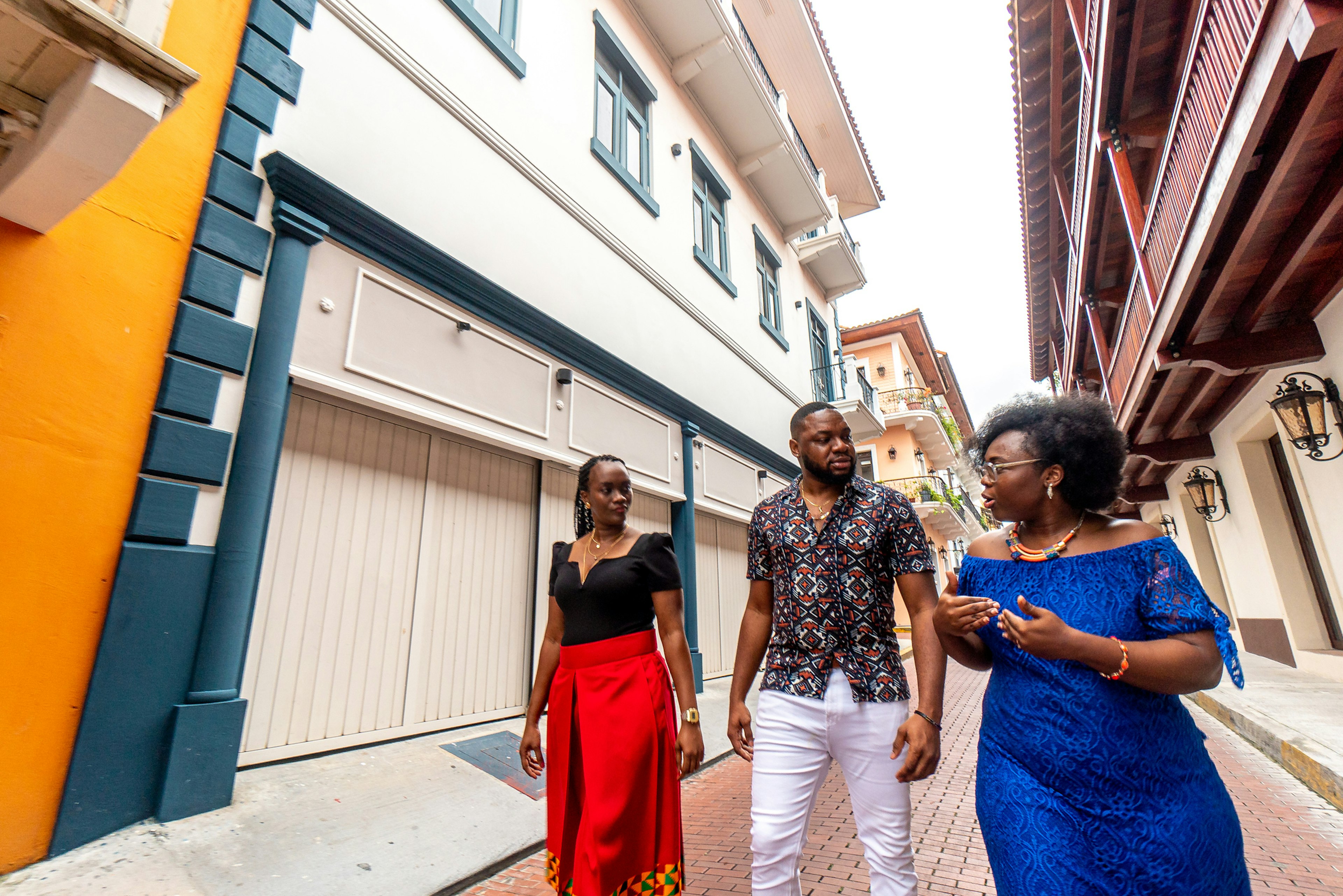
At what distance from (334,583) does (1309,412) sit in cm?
883

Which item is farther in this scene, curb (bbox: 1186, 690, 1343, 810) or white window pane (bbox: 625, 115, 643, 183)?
white window pane (bbox: 625, 115, 643, 183)

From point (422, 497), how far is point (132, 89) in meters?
2.98

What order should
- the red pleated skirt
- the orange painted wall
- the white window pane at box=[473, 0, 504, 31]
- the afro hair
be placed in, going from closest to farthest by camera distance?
the afro hair < the red pleated skirt < the orange painted wall < the white window pane at box=[473, 0, 504, 31]

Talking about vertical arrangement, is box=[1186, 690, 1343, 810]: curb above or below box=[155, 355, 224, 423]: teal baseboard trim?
below

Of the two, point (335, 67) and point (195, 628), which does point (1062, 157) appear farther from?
point (195, 628)

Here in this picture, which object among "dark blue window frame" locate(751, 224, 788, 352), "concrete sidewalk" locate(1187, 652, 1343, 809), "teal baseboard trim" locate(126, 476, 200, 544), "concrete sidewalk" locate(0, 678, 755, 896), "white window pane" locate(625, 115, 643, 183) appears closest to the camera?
"concrete sidewalk" locate(0, 678, 755, 896)

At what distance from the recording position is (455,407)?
509 cm

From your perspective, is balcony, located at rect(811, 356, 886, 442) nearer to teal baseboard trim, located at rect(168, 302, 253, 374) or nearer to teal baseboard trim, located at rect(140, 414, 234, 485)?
teal baseboard trim, located at rect(168, 302, 253, 374)

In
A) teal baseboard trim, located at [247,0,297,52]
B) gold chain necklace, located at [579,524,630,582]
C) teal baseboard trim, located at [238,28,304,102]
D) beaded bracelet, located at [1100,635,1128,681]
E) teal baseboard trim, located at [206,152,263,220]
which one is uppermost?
teal baseboard trim, located at [247,0,297,52]

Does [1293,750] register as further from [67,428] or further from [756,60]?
[756,60]

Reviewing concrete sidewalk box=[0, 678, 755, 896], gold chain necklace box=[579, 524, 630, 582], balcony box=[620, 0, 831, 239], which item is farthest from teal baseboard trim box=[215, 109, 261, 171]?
balcony box=[620, 0, 831, 239]

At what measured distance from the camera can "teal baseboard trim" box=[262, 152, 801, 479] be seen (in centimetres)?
412

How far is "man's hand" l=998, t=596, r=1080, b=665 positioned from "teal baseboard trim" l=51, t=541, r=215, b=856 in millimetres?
3610

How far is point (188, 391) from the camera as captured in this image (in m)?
3.42
